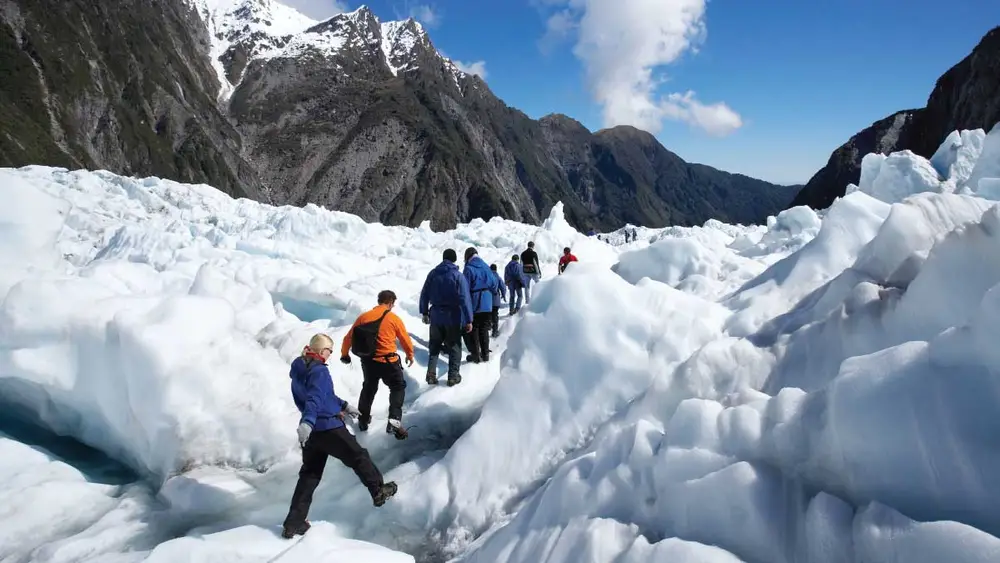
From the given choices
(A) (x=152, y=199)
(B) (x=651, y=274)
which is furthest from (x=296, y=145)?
(B) (x=651, y=274)

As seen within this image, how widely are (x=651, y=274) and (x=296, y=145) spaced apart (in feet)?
356

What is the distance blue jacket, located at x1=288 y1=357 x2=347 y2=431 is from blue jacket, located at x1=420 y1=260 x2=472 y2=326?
2.41 m

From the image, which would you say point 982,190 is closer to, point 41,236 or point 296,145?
point 41,236

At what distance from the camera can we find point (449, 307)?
6.68 m

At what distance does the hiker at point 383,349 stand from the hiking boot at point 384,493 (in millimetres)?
889

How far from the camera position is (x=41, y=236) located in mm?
7387

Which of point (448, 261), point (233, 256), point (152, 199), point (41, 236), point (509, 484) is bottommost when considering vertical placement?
point (509, 484)

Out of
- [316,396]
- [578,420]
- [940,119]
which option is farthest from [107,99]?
[940,119]

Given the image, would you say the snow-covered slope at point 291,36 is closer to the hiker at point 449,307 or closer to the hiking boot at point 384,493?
the hiker at point 449,307

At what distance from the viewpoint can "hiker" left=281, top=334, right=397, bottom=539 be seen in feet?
13.6

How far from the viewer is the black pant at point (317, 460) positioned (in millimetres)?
4156

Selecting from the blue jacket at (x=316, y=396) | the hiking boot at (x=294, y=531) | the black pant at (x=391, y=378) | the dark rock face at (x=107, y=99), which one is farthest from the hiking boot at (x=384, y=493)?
the dark rock face at (x=107, y=99)

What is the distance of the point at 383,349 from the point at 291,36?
154 m

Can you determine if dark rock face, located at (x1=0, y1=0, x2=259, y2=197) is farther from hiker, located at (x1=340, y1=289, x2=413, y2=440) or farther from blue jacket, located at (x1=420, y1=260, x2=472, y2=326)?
hiker, located at (x1=340, y1=289, x2=413, y2=440)
